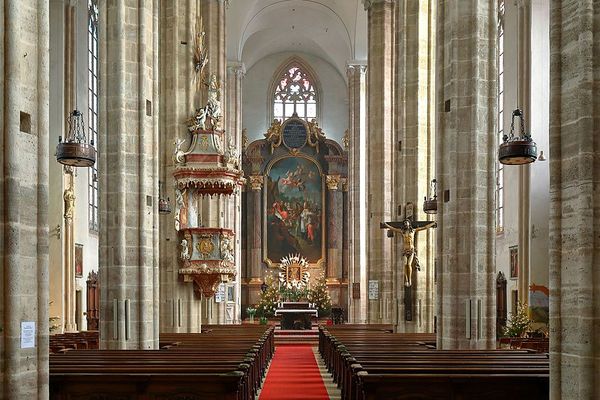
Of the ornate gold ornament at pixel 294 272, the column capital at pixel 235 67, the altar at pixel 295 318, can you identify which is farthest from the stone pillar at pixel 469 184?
the ornate gold ornament at pixel 294 272

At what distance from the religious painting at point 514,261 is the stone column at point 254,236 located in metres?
21.7

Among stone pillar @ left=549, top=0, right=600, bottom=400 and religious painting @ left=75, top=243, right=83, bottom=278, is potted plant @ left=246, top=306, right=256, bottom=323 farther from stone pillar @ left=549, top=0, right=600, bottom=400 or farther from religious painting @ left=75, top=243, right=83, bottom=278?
stone pillar @ left=549, top=0, right=600, bottom=400

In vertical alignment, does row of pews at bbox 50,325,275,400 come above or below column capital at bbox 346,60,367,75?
below

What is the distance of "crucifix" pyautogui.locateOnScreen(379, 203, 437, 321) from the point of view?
859 inches

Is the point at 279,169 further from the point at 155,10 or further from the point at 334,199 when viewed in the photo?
the point at 155,10

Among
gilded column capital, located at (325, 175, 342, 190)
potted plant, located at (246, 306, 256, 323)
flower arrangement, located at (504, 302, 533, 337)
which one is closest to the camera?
flower arrangement, located at (504, 302, 533, 337)

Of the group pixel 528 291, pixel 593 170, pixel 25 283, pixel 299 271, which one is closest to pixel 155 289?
pixel 25 283

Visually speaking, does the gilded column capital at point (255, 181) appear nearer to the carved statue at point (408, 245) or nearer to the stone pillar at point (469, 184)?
the carved statue at point (408, 245)

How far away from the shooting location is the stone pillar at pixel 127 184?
16422 mm

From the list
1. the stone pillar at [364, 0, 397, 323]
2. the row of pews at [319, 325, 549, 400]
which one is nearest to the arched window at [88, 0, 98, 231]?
the stone pillar at [364, 0, 397, 323]

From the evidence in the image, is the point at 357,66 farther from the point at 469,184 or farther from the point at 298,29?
the point at 469,184

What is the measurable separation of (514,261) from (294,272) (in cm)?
2171

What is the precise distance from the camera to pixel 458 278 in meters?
16.3

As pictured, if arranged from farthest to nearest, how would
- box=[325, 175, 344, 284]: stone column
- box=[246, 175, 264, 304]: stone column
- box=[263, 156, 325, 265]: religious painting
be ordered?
box=[263, 156, 325, 265]: religious painting → box=[325, 175, 344, 284]: stone column → box=[246, 175, 264, 304]: stone column
